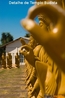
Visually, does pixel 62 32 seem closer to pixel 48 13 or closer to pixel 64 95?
pixel 48 13

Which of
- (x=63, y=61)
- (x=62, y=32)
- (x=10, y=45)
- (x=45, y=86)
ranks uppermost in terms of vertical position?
(x=62, y=32)

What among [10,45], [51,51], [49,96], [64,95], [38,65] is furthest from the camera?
[10,45]

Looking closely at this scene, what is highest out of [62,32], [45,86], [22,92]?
[62,32]

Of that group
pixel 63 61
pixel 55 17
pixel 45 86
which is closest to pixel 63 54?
pixel 63 61

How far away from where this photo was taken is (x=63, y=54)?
77cm

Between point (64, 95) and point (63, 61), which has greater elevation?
point (63, 61)

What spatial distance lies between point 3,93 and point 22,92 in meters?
0.50

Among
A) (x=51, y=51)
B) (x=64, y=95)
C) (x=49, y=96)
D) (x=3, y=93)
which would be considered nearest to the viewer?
(x=51, y=51)

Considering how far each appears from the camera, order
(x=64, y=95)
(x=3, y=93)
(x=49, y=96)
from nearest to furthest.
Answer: (x=64, y=95)
(x=49, y=96)
(x=3, y=93)

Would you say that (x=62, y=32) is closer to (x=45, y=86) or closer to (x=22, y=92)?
(x=45, y=86)

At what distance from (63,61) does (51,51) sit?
7 cm

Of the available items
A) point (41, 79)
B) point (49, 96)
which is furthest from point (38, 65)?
point (49, 96)

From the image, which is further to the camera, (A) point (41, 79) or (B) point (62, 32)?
(A) point (41, 79)

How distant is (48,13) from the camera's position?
2.50 feet
